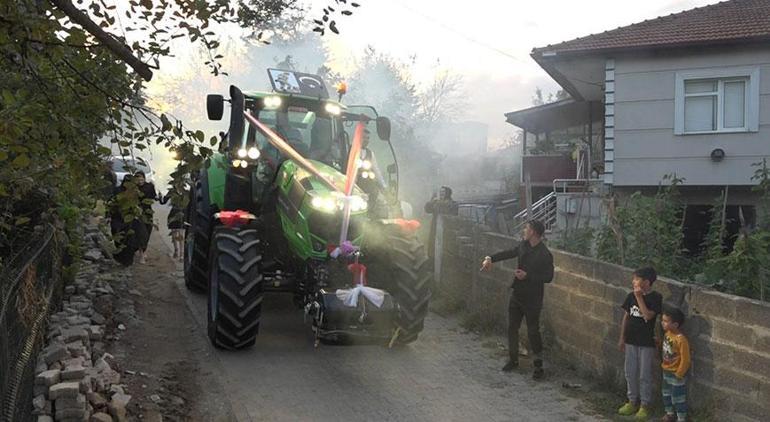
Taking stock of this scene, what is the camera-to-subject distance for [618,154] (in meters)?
13.7

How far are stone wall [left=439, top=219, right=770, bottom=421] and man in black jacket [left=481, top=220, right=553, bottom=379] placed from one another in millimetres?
382

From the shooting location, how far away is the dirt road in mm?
5711

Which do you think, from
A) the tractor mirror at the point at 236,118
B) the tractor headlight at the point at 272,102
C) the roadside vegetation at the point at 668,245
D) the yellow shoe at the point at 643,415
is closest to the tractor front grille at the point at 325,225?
the tractor mirror at the point at 236,118

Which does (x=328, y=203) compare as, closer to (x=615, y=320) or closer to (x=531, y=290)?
(x=531, y=290)

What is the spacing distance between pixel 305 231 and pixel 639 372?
3.33m

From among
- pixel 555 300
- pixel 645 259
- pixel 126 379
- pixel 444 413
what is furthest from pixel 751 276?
pixel 126 379

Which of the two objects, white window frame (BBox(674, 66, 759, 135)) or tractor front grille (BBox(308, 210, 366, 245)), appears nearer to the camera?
tractor front grille (BBox(308, 210, 366, 245))

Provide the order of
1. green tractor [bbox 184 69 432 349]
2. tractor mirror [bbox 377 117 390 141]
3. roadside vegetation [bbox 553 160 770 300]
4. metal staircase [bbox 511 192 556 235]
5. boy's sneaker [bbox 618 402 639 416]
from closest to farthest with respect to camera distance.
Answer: boy's sneaker [bbox 618 402 639 416] → roadside vegetation [bbox 553 160 770 300] → green tractor [bbox 184 69 432 349] → tractor mirror [bbox 377 117 390 141] → metal staircase [bbox 511 192 556 235]

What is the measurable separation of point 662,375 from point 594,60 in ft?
31.1

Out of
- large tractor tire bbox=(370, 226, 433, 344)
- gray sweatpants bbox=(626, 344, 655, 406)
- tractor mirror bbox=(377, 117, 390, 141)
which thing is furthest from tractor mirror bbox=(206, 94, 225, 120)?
gray sweatpants bbox=(626, 344, 655, 406)

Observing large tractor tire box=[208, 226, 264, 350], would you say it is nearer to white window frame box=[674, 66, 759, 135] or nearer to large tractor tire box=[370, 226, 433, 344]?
large tractor tire box=[370, 226, 433, 344]

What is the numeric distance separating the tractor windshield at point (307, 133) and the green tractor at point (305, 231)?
0.5 inches

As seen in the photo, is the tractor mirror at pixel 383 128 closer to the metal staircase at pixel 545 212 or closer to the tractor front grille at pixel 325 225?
Result: the tractor front grille at pixel 325 225

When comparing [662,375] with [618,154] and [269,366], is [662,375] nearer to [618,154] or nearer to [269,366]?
[269,366]
